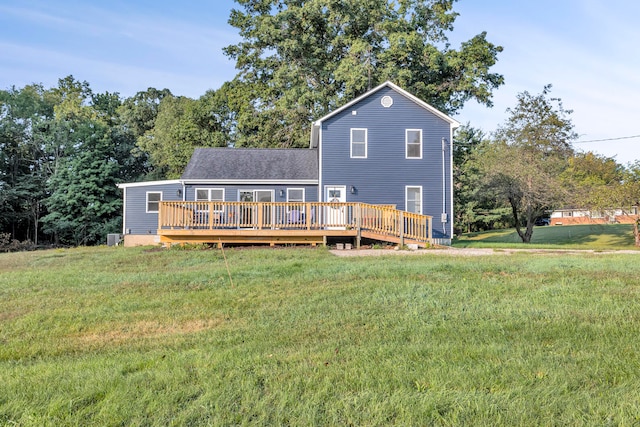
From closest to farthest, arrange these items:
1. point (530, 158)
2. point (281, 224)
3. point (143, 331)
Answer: point (143, 331)
point (281, 224)
point (530, 158)

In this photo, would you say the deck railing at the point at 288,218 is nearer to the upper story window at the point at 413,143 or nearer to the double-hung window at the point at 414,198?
the double-hung window at the point at 414,198

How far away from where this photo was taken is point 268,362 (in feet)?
11.4

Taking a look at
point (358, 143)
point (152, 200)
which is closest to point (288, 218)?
point (358, 143)

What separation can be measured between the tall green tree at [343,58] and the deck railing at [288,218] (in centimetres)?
964

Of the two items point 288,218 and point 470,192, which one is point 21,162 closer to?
point 288,218

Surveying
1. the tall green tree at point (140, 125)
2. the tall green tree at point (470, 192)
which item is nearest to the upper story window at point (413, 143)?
the tall green tree at point (470, 192)

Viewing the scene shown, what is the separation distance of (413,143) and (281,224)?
6559mm

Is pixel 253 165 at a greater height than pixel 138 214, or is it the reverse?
pixel 253 165

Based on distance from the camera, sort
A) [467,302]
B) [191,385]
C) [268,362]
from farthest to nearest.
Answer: [467,302] < [268,362] < [191,385]

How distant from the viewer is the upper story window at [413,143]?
17125 millimetres

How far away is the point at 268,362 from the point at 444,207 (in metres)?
14.6

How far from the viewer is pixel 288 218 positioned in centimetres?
1405

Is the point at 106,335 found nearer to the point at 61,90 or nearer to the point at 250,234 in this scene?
the point at 250,234

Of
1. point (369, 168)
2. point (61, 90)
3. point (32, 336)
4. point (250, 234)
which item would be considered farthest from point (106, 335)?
point (61, 90)
